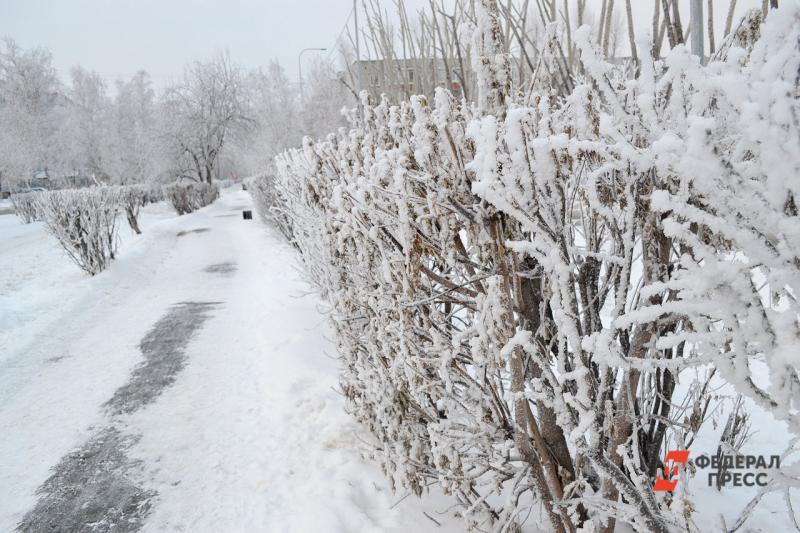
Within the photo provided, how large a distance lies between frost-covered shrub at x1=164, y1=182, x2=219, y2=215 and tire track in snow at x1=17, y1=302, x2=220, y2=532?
22114 millimetres

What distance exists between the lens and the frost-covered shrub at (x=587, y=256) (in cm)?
87

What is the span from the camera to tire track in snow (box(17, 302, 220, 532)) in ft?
9.25

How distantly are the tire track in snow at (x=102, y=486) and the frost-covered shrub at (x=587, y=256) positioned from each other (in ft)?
5.71

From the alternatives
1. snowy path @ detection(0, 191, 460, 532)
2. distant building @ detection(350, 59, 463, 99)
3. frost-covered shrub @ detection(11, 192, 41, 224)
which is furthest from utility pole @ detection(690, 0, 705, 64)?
frost-covered shrub @ detection(11, 192, 41, 224)

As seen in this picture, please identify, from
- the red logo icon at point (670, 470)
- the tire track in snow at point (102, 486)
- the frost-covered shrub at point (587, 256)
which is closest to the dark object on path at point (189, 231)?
the tire track in snow at point (102, 486)

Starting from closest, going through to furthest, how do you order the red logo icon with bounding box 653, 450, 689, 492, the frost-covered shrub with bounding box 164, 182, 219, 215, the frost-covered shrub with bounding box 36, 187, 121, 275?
the red logo icon with bounding box 653, 450, 689, 492, the frost-covered shrub with bounding box 36, 187, 121, 275, the frost-covered shrub with bounding box 164, 182, 219, 215

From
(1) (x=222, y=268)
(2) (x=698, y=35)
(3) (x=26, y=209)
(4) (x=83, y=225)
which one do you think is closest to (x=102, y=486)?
(2) (x=698, y=35)

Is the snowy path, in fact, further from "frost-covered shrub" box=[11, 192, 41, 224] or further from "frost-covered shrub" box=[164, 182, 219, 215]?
"frost-covered shrub" box=[11, 192, 41, 224]

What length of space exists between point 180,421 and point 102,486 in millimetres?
849

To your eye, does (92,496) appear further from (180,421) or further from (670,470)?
(670,470)

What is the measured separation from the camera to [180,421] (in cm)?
395

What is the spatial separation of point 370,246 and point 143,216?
26.0 m

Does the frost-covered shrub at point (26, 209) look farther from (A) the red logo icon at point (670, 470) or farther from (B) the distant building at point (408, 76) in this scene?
(A) the red logo icon at point (670, 470)

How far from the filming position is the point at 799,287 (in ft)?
2.73
